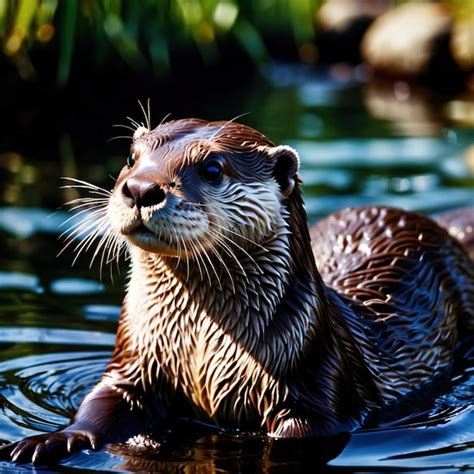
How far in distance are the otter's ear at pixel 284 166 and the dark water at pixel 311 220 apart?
719 millimetres

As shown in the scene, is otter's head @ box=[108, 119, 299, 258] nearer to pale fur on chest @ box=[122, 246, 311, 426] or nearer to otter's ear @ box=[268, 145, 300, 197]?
otter's ear @ box=[268, 145, 300, 197]

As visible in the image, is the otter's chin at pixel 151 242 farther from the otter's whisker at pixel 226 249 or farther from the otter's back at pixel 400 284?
the otter's back at pixel 400 284

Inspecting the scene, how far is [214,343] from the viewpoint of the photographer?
351 centimetres

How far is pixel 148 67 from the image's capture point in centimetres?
1062

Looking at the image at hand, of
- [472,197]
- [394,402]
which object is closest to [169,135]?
[394,402]

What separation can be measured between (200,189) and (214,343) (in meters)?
0.47

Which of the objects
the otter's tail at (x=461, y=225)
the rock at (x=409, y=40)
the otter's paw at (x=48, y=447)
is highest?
the rock at (x=409, y=40)

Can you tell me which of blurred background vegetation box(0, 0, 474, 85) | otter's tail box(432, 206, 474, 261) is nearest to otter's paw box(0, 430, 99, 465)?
otter's tail box(432, 206, 474, 261)

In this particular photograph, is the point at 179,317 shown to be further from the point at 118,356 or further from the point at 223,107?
the point at 223,107

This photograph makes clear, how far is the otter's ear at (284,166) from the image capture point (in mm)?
3490

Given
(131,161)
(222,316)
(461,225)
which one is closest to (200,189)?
(131,161)

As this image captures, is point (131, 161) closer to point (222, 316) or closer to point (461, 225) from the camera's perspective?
point (222, 316)

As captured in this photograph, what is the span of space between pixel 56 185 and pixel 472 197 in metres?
2.41

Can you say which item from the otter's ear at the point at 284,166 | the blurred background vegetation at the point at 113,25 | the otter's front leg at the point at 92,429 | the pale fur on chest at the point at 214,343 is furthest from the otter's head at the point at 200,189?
the blurred background vegetation at the point at 113,25
